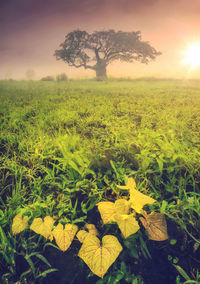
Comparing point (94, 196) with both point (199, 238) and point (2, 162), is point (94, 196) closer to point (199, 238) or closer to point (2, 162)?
point (199, 238)

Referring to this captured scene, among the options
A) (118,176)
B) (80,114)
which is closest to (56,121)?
(80,114)

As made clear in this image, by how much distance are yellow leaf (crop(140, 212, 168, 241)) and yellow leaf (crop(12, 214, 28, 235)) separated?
825mm

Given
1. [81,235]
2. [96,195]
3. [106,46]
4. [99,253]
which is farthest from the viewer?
[106,46]

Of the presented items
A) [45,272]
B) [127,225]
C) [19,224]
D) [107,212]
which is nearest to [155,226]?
[127,225]

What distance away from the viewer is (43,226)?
4.37ft

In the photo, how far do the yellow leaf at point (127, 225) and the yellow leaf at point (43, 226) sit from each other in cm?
47

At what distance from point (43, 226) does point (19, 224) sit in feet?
0.62

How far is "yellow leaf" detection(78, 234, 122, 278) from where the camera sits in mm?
1070

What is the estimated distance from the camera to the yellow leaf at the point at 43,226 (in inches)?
50.9

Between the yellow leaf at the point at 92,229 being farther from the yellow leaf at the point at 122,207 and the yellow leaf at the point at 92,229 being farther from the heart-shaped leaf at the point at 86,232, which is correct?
the yellow leaf at the point at 122,207

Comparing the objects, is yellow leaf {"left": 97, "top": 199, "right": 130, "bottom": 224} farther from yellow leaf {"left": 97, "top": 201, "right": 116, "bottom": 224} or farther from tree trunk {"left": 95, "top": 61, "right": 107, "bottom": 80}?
tree trunk {"left": 95, "top": 61, "right": 107, "bottom": 80}

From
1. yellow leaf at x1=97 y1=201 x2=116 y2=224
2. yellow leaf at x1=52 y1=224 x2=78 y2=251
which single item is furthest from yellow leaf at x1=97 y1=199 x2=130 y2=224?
yellow leaf at x1=52 y1=224 x2=78 y2=251

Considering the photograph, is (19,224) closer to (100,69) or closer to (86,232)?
(86,232)

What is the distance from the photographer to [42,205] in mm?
1522
